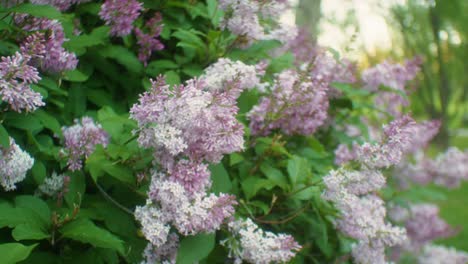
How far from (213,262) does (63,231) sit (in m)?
0.63

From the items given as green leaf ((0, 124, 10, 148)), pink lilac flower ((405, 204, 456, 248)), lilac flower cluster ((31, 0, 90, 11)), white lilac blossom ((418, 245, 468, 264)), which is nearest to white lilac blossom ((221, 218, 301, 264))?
green leaf ((0, 124, 10, 148))

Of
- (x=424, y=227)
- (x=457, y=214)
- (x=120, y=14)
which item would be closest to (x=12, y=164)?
(x=120, y=14)

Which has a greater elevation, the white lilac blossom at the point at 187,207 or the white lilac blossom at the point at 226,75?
the white lilac blossom at the point at 226,75

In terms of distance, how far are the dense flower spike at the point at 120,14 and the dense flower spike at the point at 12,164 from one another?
0.71m

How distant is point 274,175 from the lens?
7.95 feet

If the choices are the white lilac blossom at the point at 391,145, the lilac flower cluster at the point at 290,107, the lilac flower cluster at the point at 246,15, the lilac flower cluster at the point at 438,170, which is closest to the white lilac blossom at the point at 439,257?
the lilac flower cluster at the point at 438,170

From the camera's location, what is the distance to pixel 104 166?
6.42ft

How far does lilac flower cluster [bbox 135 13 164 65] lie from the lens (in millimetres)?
2477

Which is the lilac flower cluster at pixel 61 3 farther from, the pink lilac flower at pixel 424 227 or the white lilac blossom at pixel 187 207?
the pink lilac flower at pixel 424 227

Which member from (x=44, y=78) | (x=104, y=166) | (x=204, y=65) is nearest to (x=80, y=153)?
(x=104, y=166)

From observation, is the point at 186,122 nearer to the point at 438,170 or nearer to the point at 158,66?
the point at 158,66

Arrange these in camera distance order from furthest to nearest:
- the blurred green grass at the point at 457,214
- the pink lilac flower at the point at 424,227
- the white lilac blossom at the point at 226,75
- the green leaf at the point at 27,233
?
1. the blurred green grass at the point at 457,214
2. the pink lilac flower at the point at 424,227
3. the white lilac blossom at the point at 226,75
4. the green leaf at the point at 27,233

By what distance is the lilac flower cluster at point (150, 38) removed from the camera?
97.5 inches

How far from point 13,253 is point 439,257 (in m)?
3.56
